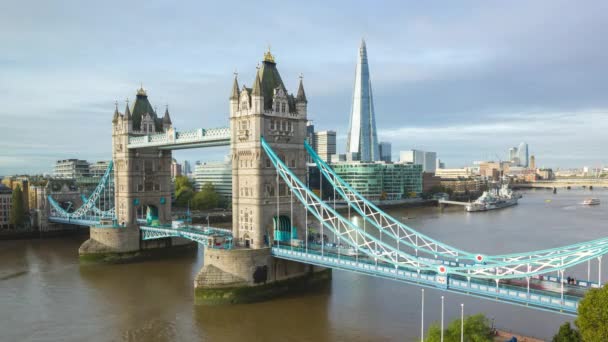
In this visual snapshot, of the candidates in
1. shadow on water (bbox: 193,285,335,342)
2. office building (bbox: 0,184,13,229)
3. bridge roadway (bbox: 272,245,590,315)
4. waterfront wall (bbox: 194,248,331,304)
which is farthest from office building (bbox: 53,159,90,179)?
bridge roadway (bbox: 272,245,590,315)

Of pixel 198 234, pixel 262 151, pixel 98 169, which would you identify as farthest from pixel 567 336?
pixel 98 169

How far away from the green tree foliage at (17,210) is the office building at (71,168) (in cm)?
7281

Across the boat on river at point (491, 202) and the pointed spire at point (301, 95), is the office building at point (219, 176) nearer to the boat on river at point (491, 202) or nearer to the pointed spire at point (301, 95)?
the boat on river at point (491, 202)

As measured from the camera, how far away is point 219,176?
5261 inches

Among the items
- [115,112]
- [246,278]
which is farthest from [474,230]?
[115,112]

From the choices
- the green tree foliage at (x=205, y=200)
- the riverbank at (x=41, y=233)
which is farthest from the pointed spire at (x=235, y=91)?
the green tree foliage at (x=205, y=200)

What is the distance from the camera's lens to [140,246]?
190 ft

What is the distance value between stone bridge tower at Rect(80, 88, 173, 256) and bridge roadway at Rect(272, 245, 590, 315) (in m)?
30.4

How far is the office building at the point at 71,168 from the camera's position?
5763 inches

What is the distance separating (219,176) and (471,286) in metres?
112

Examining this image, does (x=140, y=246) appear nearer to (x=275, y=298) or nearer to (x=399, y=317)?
(x=275, y=298)

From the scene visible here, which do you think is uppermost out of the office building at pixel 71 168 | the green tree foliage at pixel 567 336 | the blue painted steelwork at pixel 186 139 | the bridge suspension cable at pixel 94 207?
the blue painted steelwork at pixel 186 139

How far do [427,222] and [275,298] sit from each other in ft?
197

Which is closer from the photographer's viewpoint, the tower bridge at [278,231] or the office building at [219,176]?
the tower bridge at [278,231]
